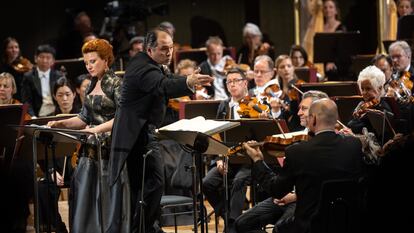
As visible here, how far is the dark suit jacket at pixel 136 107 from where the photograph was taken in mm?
5090

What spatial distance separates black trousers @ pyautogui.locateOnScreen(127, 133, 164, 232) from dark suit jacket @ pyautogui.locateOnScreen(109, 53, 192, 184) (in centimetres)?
8

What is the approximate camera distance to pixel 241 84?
22.9 ft

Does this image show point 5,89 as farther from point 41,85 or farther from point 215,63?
point 215,63

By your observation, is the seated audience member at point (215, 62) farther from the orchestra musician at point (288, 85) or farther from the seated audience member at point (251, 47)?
the orchestra musician at point (288, 85)

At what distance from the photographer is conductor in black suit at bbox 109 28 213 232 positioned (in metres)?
5.11

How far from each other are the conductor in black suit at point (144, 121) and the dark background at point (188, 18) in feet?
20.3

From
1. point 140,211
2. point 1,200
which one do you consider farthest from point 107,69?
point 1,200

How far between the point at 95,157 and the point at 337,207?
177 centimetres

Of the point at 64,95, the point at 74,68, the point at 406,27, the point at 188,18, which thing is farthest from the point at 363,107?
the point at 188,18

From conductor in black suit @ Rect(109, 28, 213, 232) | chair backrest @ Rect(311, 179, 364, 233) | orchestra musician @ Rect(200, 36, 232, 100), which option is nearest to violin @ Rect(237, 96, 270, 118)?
conductor in black suit @ Rect(109, 28, 213, 232)

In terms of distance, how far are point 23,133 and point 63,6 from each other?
7.12 m

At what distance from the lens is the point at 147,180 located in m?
5.25

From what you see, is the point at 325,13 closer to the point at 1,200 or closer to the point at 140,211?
the point at 140,211

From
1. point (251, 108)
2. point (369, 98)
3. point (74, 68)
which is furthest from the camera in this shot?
point (74, 68)
